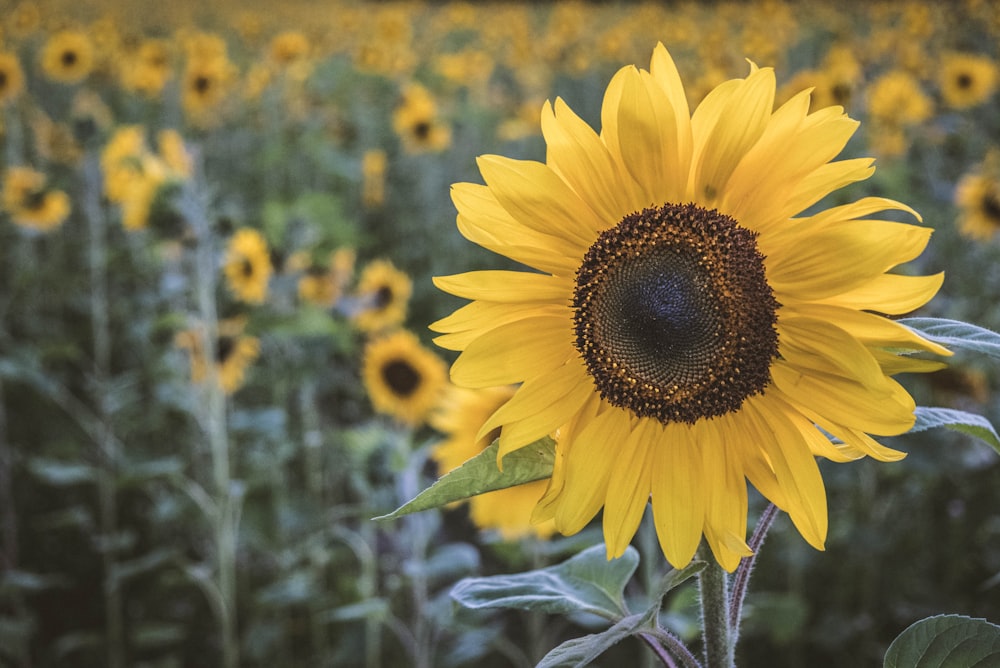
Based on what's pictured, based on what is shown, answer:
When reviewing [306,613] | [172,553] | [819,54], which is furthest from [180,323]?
[819,54]

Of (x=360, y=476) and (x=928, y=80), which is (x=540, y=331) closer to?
(x=360, y=476)

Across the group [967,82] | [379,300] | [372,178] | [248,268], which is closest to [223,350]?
[248,268]

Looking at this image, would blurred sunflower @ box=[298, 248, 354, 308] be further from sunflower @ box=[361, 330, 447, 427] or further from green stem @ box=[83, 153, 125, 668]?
green stem @ box=[83, 153, 125, 668]

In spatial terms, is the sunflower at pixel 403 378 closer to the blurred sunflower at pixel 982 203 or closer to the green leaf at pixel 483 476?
the green leaf at pixel 483 476

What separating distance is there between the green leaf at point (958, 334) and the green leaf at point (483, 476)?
0.94 ft

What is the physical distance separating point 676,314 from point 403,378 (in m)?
1.81

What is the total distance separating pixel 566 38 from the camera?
668cm

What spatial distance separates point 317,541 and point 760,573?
124 cm

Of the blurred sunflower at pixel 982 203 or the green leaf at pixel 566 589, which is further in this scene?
the blurred sunflower at pixel 982 203

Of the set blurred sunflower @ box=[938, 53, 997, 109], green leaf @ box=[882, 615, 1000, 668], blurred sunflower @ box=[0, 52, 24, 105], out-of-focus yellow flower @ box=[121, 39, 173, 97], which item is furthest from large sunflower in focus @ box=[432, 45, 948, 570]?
blurred sunflower @ box=[938, 53, 997, 109]

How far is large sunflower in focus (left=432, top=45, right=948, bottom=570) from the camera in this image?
2.13ft

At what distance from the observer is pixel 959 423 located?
651mm

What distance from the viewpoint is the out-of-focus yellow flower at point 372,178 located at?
16.3 feet

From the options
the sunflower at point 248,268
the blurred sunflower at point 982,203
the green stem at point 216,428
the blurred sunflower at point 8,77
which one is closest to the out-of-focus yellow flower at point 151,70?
the blurred sunflower at point 8,77
